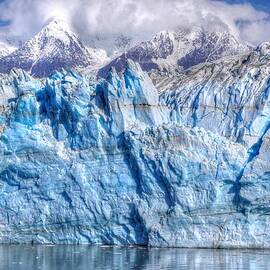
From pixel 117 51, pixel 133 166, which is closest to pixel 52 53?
pixel 117 51

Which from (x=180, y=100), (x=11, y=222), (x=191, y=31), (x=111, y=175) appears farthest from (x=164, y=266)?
(x=191, y=31)

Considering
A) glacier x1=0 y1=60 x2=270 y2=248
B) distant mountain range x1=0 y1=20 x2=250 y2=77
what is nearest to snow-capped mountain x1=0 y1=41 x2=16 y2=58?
distant mountain range x1=0 y1=20 x2=250 y2=77

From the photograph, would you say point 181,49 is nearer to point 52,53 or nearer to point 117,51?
point 117,51

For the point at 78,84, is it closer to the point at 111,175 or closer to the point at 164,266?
the point at 111,175

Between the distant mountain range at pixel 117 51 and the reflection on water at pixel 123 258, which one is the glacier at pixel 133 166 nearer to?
the reflection on water at pixel 123 258

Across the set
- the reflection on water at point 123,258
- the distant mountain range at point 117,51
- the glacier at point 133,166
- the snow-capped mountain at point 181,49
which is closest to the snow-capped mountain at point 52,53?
the distant mountain range at point 117,51

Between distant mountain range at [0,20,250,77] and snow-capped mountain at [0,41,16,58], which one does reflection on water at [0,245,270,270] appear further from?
snow-capped mountain at [0,41,16,58]
